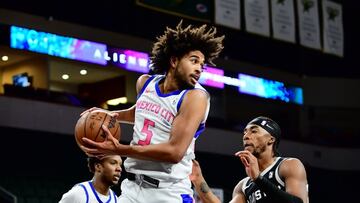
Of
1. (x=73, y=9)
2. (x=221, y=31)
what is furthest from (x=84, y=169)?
(x=221, y=31)

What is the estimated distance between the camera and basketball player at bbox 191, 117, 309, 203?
533 centimetres

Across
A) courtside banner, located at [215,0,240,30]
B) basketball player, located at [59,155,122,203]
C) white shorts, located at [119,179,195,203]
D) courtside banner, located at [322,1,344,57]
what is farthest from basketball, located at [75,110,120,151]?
courtside banner, located at [322,1,344,57]

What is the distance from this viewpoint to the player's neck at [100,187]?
7.28 meters

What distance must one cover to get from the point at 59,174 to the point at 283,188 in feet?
38.5

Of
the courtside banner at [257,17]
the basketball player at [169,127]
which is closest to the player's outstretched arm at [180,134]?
the basketball player at [169,127]

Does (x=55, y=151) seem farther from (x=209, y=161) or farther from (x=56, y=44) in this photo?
(x=209, y=161)

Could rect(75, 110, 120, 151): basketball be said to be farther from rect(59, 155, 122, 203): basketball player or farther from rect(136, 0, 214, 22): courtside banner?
rect(136, 0, 214, 22): courtside banner

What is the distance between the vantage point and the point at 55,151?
16.7m

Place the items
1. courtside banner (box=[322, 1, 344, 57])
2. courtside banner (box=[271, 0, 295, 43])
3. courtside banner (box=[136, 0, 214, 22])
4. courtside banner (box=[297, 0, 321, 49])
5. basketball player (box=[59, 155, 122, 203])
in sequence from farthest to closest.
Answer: courtside banner (box=[322, 1, 344, 57]) → courtside banner (box=[297, 0, 321, 49]) → courtside banner (box=[271, 0, 295, 43]) → courtside banner (box=[136, 0, 214, 22]) → basketball player (box=[59, 155, 122, 203])

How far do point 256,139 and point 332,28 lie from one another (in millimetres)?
13324

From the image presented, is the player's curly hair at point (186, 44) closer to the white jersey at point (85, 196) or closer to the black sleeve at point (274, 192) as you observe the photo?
the black sleeve at point (274, 192)

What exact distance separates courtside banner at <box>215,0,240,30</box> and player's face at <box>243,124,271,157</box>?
34.2 feet

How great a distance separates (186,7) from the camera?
16016 mm

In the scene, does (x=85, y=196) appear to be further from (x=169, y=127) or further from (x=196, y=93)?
(x=196, y=93)
